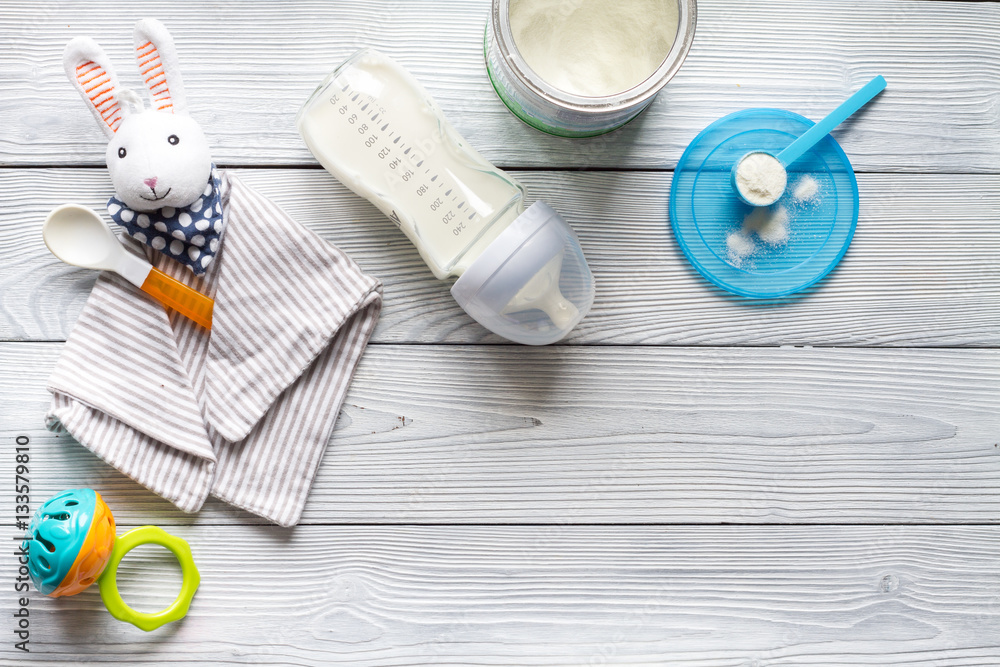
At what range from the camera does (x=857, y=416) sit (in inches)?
23.9

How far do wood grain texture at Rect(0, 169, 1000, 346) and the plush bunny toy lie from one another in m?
0.06

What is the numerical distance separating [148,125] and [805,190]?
573mm

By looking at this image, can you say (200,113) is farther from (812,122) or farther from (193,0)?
(812,122)

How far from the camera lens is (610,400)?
597 millimetres

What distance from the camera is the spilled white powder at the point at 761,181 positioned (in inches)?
22.6

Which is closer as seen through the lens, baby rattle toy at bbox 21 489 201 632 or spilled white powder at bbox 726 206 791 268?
baby rattle toy at bbox 21 489 201 632

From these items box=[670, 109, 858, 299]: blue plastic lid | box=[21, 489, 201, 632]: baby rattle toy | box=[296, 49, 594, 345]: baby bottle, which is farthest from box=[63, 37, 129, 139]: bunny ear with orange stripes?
box=[670, 109, 858, 299]: blue plastic lid

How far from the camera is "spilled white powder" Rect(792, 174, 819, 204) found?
60 cm

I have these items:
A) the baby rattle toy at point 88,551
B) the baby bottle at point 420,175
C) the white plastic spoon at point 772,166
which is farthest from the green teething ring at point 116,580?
the white plastic spoon at point 772,166

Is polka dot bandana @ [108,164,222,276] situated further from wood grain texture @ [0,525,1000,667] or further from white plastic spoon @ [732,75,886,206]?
white plastic spoon @ [732,75,886,206]

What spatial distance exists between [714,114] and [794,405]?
11.2 inches

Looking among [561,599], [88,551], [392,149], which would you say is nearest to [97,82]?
[392,149]

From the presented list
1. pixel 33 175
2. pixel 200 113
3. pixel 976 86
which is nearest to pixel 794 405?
pixel 976 86

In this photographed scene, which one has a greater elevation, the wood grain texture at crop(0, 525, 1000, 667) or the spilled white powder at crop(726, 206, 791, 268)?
the spilled white powder at crop(726, 206, 791, 268)
